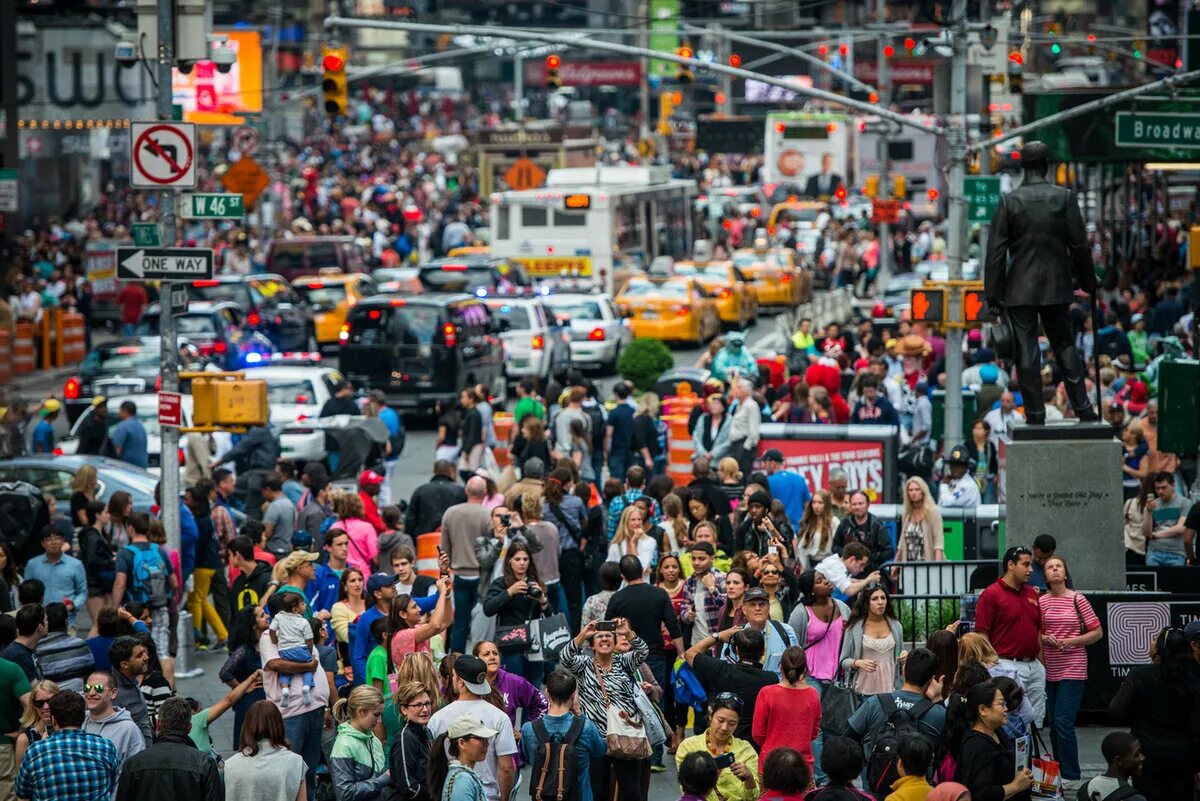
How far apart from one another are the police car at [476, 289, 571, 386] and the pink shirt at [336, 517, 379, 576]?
16.5 meters

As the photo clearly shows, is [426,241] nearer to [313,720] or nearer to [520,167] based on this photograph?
[520,167]

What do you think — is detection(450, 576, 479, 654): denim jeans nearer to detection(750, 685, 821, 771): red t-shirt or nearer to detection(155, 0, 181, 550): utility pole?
detection(155, 0, 181, 550): utility pole

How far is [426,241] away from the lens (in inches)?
2291

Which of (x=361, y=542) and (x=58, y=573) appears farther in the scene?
(x=361, y=542)

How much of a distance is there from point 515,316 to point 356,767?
75.8 ft

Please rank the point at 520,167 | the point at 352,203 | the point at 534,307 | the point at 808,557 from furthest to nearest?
the point at 352,203
the point at 520,167
the point at 534,307
the point at 808,557

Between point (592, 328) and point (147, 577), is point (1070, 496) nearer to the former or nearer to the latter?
point (147, 577)

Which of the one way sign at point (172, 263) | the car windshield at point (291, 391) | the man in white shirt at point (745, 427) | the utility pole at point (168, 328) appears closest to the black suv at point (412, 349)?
the car windshield at point (291, 391)

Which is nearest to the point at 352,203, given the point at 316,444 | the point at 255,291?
the point at 255,291

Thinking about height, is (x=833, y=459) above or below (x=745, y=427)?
below

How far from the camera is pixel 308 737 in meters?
11.9

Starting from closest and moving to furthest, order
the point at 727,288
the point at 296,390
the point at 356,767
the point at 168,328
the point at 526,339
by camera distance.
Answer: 1. the point at 356,767
2. the point at 168,328
3. the point at 296,390
4. the point at 526,339
5. the point at 727,288

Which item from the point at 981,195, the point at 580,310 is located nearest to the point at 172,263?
the point at 981,195

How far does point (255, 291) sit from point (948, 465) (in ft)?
69.9
